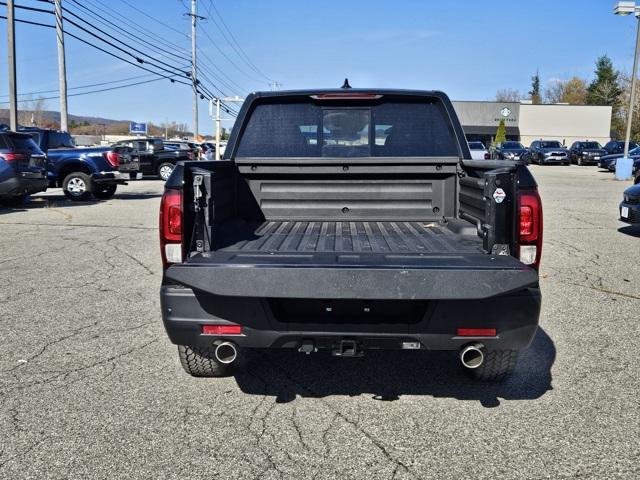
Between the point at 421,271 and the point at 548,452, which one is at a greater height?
the point at 421,271

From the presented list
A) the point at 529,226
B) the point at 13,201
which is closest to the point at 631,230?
the point at 529,226

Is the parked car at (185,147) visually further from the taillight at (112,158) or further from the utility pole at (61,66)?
the taillight at (112,158)

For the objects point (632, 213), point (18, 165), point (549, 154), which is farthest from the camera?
point (549, 154)

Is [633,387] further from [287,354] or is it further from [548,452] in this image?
[287,354]

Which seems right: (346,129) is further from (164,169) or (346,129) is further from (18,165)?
(164,169)

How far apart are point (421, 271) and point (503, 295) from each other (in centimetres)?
46

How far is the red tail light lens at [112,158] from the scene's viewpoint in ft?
53.2

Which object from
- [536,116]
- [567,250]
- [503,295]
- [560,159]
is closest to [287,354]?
[503,295]

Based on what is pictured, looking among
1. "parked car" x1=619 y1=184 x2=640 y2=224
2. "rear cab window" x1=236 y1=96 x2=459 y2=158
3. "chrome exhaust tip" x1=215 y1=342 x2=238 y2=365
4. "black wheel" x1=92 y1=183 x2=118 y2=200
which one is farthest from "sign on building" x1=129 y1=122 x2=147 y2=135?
"chrome exhaust tip" x1=215 y1=342 x2=238 y2=365

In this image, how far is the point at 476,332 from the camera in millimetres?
3193

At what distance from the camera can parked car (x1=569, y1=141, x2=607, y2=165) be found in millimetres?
40844

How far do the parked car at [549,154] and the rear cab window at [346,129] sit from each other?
135 feet

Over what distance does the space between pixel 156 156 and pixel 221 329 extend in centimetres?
2287

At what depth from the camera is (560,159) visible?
141 feet
